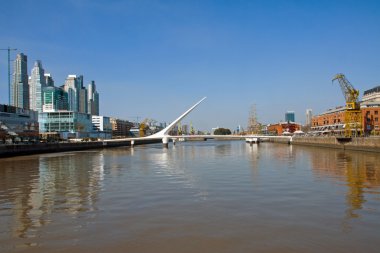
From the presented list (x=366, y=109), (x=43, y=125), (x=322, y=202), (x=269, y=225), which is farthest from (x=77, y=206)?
(x=43, y=125)

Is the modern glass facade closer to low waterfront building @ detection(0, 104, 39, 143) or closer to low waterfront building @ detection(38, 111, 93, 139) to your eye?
low waterfront building @ detection(38, 111, 93, 139)

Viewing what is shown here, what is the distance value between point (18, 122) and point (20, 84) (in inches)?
3436

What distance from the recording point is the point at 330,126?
90.7 m

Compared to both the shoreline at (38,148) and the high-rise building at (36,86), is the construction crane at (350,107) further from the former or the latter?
the high-rise building at (36,86)

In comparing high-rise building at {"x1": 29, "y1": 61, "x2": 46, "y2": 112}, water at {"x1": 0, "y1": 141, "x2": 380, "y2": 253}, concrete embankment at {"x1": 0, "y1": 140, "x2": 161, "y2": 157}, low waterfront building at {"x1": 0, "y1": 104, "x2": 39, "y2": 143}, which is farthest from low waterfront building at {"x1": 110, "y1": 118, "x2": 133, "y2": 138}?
water at {"x1": 0, "y1": 141, "x2": 380, "y2": 253}

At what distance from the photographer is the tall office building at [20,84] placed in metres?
164

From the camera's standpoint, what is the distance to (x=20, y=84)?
165 meters

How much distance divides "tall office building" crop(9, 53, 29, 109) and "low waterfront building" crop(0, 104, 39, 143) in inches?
2960

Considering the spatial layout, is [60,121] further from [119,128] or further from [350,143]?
[350,143]

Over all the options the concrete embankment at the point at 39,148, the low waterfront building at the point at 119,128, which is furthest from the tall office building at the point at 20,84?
the concrete embankment at the point at 39,148

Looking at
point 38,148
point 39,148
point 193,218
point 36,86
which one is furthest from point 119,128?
point 193,218

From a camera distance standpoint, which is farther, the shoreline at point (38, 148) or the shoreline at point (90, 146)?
the shoreline at point (38, 148)

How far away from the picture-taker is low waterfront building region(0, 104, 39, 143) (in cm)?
7779

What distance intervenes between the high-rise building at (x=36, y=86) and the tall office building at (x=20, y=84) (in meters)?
4.56
